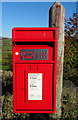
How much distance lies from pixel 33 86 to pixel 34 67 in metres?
0.29

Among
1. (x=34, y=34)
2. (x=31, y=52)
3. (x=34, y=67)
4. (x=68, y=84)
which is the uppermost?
(x=34, y=34)

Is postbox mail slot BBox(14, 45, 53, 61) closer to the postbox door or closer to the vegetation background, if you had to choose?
the postbox door

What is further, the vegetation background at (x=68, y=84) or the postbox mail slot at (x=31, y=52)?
the vegetation background at (x=68, y=84)

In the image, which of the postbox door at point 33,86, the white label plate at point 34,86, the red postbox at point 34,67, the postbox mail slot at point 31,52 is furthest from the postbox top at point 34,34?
the white label plate at point 34,86

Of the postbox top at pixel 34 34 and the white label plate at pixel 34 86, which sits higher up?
the postbox top at pixel 34 34

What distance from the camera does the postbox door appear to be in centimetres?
232

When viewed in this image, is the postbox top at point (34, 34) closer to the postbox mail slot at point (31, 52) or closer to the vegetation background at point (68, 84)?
the postbox mail slot at point (31, 52)

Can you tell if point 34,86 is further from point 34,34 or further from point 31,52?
point 34,34

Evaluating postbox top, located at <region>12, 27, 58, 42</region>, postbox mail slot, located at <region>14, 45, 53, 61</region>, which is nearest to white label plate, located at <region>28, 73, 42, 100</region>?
postbox mail slot, located at <region>14, 45, 53, 61</region>

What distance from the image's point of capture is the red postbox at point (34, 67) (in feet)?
7.43

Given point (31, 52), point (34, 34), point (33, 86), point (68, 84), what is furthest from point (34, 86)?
point (68, 84)

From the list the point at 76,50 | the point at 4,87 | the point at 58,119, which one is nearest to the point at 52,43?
the point at 58,119

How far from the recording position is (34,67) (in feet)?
7.60

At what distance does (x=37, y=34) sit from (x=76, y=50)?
3.13m
